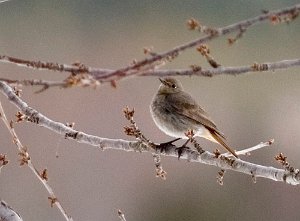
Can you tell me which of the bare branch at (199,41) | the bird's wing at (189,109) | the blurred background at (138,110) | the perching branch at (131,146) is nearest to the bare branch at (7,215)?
Result: the perching branch at (131,146)

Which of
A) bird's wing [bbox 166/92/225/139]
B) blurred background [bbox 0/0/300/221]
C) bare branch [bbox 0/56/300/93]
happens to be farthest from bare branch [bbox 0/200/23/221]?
blurred background [bbox 0/0/300/221]

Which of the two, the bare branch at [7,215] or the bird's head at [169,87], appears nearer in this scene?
the bare branch at [7,215]

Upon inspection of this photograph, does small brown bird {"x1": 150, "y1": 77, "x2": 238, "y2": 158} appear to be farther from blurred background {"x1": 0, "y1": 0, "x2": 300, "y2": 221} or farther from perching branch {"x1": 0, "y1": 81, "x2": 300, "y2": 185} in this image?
blurred background {"x1": 0, "y1": 0, "x2": 300, "y2": 221}

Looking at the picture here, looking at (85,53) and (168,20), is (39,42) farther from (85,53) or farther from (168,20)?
(168,20)

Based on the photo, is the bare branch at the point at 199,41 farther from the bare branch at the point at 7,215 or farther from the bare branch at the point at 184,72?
the bare branch at the point at 7,215

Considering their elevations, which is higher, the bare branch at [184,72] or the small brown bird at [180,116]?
the small brown bird at [180,116]

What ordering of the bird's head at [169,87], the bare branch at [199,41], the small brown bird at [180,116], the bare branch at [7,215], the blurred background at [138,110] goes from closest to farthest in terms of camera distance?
the bare branch at [199,41], the bare branch at [7,215], the small brown bird at [180,116], the bird's head at [169,87], the blurred background at [138,110]
